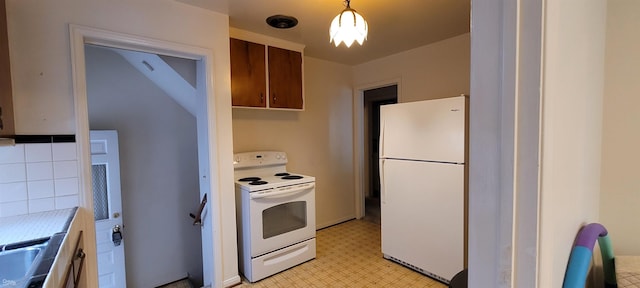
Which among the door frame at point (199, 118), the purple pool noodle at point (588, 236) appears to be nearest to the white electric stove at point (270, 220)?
the door frame at point (199, 118)

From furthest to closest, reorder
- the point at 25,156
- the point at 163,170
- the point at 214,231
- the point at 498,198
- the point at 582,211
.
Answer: the point at 163,170
the point at 214,231
the point at 25,156
the point at 582,211
the point at 498,198

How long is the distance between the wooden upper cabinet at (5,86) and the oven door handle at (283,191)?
1.45 metres

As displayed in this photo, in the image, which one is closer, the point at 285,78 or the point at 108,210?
the point at 108,210

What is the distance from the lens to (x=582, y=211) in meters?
0.84

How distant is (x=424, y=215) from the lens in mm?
2314

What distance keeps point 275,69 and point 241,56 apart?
1.27 ft

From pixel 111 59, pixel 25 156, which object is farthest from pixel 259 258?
pixel 111 59

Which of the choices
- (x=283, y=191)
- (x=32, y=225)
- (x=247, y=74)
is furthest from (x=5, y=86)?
(x=283, y=191)

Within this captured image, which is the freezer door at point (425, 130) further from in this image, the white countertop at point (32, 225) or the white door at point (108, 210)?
the white door at point (108, 210)

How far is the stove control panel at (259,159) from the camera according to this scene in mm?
2715

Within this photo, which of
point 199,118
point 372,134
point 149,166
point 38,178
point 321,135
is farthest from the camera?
point 372,134

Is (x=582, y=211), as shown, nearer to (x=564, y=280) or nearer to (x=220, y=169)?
(x=564, y=280)

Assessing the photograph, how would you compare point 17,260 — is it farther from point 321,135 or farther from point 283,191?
point 321,135

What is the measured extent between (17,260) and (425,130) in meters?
2.46
